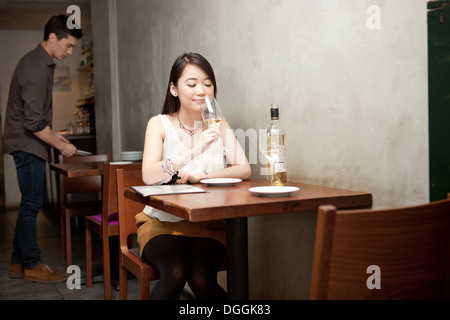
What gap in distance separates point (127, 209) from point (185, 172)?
41 centimetres

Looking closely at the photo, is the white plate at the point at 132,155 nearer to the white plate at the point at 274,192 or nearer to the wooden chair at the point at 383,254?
the white plate at the point at 274,192

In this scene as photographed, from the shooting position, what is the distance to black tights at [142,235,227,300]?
1.73 metres

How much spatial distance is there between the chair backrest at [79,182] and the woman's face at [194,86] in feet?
6.54

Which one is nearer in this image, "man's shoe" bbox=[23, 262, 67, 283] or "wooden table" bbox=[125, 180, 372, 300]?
"wooden table" bbox=[125, 180, 372, 300]

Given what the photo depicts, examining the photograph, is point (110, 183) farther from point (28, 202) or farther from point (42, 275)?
point (42, 275)

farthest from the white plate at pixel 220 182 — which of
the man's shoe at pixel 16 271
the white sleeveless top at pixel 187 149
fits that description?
the man's shoe at pixel 16 271

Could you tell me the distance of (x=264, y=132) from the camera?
2293mm

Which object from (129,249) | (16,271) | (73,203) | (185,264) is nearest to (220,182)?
(185,264)

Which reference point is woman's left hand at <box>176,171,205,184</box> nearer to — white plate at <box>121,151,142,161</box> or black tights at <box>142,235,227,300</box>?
black tights at <box>142,235,227,300</box>

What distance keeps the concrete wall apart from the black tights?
1.41 feet

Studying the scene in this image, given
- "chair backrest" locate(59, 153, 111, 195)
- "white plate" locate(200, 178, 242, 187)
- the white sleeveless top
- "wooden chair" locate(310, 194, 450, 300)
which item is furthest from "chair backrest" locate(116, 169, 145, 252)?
"chair backrest" locate(59, 153, 111, 195)

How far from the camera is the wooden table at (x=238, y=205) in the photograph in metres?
1.38

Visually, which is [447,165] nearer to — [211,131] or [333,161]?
[333,161]

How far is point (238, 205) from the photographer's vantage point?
4.57ft
